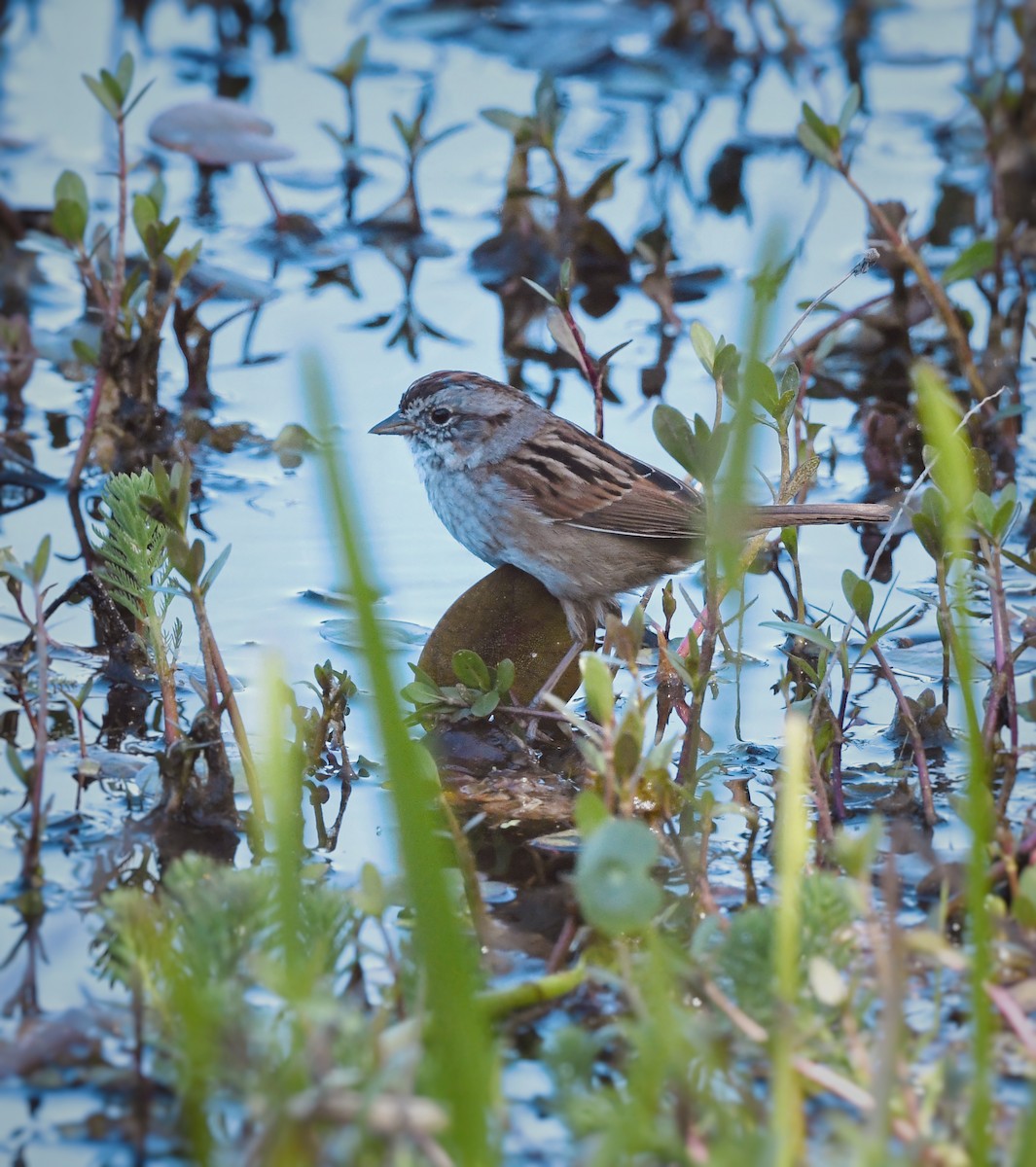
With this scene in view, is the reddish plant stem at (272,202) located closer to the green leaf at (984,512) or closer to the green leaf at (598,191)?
the green leaf at (598,191)

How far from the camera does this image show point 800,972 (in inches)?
123

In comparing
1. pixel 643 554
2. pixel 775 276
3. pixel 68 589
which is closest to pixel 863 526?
pixel 643 554

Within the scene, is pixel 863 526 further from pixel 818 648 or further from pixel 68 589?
pixel 68 589

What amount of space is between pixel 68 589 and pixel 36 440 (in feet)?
5.35

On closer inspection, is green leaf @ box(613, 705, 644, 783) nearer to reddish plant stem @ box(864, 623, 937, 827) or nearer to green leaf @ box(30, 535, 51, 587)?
reddish plant stem @ box(864, 623, 937, 827)

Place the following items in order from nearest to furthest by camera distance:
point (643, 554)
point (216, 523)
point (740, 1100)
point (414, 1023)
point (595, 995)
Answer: point (414, 1023)
point (740, 1100)
point (595, 995)
point (643, 554)
point (216, 523)

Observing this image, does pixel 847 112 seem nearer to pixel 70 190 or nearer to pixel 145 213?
pixel 145 213

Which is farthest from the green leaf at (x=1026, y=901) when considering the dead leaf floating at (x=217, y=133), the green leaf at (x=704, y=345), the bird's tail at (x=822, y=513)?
the dead leaf floating at (x=217, y=133)

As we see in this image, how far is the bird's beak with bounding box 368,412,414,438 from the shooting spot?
6.12 meters

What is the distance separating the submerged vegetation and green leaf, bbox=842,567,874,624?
0.02m

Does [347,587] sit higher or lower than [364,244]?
lower

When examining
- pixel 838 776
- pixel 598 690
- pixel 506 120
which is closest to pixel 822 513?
pixel 838 776

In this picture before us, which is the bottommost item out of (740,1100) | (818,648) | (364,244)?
(740,1100)

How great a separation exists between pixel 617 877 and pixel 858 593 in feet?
5.05
